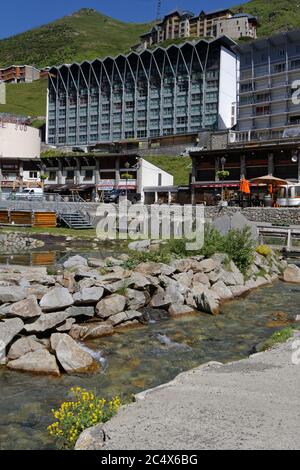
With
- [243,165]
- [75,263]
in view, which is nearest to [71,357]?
[75,263]

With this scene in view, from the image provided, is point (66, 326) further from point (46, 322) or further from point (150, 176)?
point (150, 176)

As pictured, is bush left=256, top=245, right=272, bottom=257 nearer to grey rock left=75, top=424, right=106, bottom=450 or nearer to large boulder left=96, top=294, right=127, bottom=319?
large boulder left=96, top=294, right=127, bottom=319

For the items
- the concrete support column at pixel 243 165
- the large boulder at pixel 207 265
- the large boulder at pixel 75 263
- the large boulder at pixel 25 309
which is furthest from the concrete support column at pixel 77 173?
the large boulder at pixel 25 309

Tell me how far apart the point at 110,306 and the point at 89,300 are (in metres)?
0.70

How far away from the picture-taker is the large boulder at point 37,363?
9.76 m

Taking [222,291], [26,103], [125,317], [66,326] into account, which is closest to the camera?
[66,326]

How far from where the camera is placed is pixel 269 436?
572cm

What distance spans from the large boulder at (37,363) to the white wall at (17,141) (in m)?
89.5

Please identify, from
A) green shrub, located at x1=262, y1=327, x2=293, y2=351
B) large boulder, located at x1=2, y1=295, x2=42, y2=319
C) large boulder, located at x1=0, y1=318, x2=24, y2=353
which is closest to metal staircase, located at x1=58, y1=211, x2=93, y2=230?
large boulder, located at x1=2, y1=295, x2=42, y2=319

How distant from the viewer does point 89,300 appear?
44.9 ft

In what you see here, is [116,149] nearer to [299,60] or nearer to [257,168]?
[299,60]

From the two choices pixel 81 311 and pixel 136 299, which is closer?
pixel 81 311

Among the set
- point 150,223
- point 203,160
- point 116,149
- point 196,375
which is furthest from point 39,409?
point 116,149

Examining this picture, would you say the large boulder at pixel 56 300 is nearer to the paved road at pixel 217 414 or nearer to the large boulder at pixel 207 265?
the paved road at pixel 217 414
